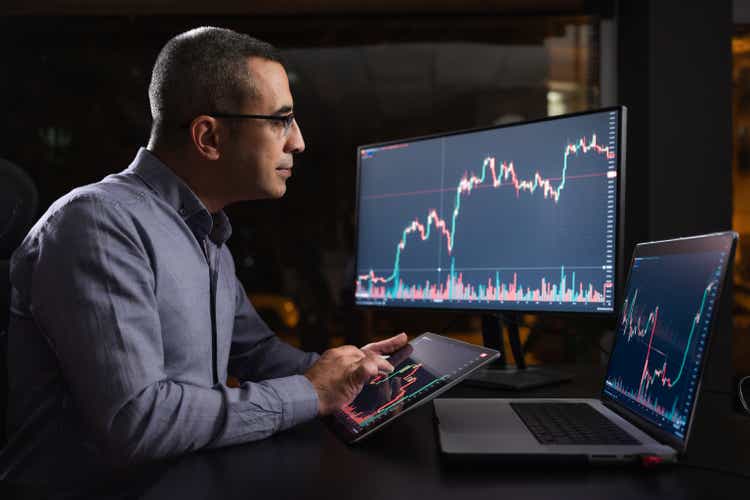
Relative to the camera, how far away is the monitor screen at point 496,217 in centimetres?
111

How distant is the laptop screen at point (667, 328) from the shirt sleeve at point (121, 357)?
0.44 meters

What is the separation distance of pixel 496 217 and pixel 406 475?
67cm

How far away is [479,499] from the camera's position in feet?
1.99

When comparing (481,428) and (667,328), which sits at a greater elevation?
(667,328)

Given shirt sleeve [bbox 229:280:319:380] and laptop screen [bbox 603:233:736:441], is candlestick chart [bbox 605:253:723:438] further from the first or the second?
shirt sleeve [bbox 229:280:319:380]

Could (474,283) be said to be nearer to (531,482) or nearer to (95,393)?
(531,482)

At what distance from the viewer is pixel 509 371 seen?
1.28m

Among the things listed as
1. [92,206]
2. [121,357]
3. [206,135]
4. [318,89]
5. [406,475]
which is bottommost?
[406,475]

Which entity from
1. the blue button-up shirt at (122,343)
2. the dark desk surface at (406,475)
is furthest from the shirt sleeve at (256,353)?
the dark desk surface at (406,475)

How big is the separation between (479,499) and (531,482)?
75mm

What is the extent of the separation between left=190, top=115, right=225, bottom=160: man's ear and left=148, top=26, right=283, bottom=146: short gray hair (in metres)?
0.02

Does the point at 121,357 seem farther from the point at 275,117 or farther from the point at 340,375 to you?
the point at 275,117

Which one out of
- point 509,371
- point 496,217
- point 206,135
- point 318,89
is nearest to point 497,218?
point 496,217

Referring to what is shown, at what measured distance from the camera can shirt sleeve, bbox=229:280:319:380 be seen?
1229 mm
